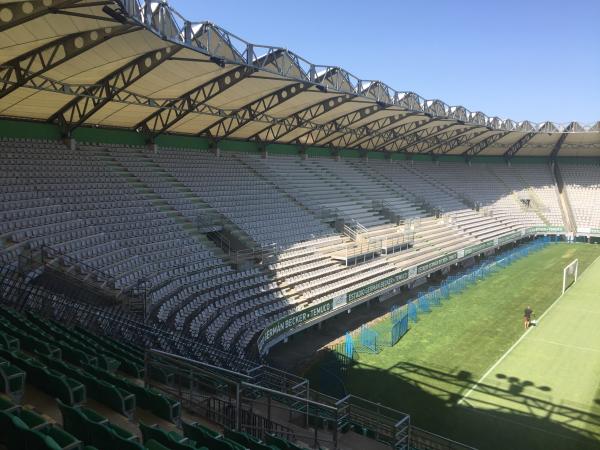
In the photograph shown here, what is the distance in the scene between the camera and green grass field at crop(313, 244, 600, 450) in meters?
13.2

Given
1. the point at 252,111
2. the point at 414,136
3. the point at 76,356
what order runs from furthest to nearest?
the point at 414,136 < the point at 252,111 < the point at 76,356

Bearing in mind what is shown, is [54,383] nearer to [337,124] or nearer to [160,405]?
[160,405]

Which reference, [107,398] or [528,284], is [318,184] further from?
[107,398]

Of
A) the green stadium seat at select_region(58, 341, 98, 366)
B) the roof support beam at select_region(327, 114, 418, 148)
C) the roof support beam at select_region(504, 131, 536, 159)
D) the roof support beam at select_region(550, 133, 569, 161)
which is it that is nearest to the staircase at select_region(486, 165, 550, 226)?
the roof support beam at select_region(504, 131, 536, 159)

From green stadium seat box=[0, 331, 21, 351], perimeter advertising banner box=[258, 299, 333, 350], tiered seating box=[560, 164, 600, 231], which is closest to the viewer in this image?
green stadium seat box=[0, 331, 21, 351]

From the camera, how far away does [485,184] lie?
53156mm

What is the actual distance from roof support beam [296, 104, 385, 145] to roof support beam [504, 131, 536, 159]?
24403 millimetres

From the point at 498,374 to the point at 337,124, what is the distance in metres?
19.7

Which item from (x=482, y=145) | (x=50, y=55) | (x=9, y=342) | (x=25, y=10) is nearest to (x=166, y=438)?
(x=9, y=342)

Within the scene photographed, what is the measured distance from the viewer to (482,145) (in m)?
52.6

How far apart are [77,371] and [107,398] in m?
0.71

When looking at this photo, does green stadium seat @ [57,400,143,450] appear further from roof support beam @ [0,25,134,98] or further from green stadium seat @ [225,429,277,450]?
roof support beam @ [0,25,134,98]

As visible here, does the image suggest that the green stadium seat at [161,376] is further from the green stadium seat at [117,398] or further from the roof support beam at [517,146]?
the roof support beam at [517,146]

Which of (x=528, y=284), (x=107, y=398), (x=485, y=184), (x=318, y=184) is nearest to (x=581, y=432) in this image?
(x=107, y=398)
